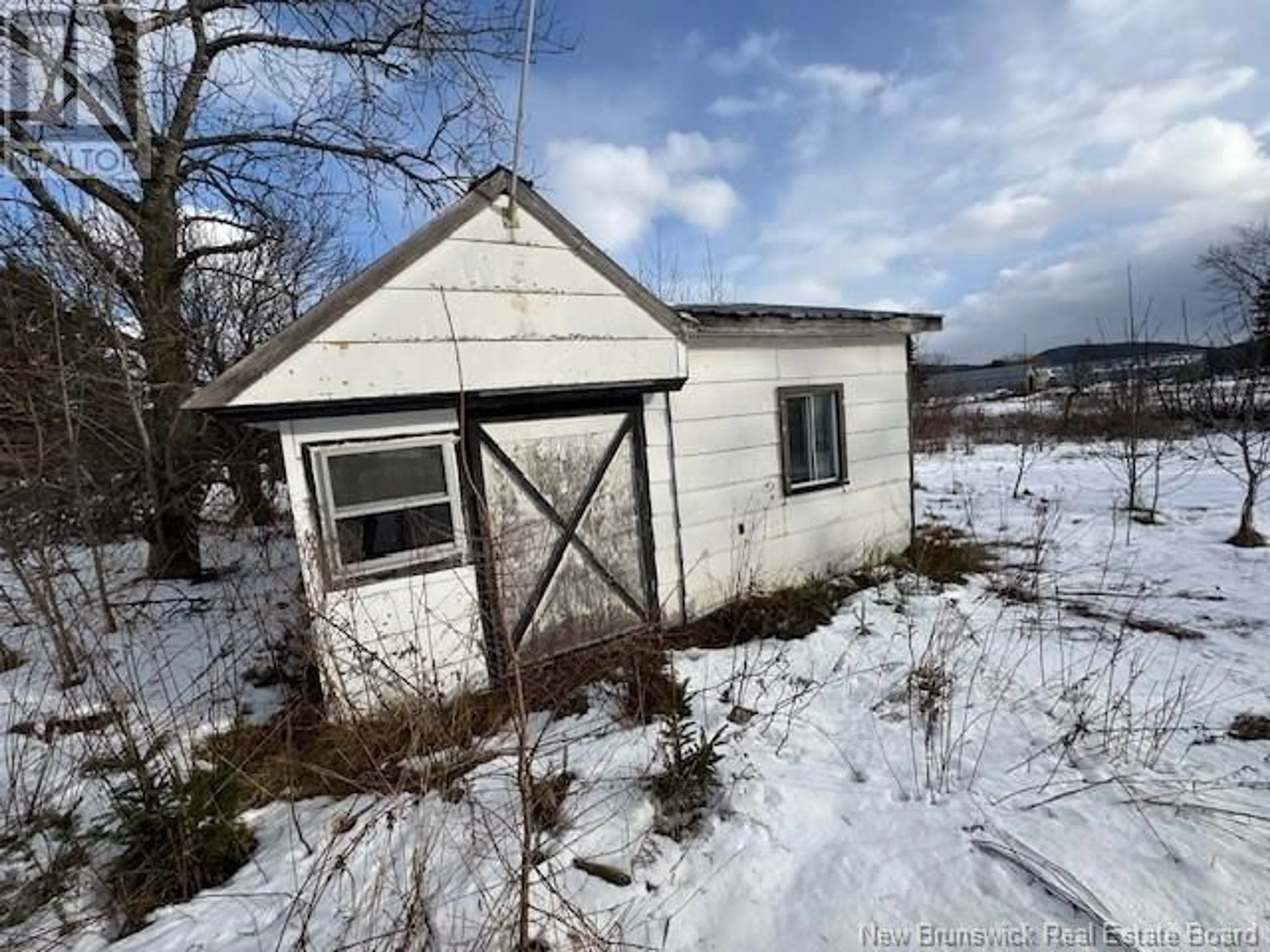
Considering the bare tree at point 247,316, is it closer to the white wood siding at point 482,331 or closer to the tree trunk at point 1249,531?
the white wood siding at point 482,331

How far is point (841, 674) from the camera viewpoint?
4.10 metres

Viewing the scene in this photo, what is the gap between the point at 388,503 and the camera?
3686 millimetres

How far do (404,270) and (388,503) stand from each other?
1470 mm

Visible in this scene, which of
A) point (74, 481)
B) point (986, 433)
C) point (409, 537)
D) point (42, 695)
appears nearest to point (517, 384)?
point (409, 537)

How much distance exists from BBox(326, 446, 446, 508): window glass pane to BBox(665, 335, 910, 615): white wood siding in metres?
1.80

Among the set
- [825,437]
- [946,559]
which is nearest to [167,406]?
[825,437]

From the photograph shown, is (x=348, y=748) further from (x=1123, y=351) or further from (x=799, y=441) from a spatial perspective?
(x=1123, y=351)

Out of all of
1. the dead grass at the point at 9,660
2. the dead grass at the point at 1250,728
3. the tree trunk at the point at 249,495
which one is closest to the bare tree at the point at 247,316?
the tree trunk at the point at 249,495

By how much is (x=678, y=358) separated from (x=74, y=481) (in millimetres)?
5399

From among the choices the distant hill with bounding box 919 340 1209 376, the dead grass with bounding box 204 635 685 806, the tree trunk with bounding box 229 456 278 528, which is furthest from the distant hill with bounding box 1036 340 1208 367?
the tree trunk with bounding box 229 456 278 528

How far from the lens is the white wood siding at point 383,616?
134 inches

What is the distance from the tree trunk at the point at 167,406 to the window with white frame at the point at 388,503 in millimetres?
4615

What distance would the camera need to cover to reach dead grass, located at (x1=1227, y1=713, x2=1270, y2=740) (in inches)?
120

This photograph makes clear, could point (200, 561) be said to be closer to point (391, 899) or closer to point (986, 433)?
point (391, 899)
